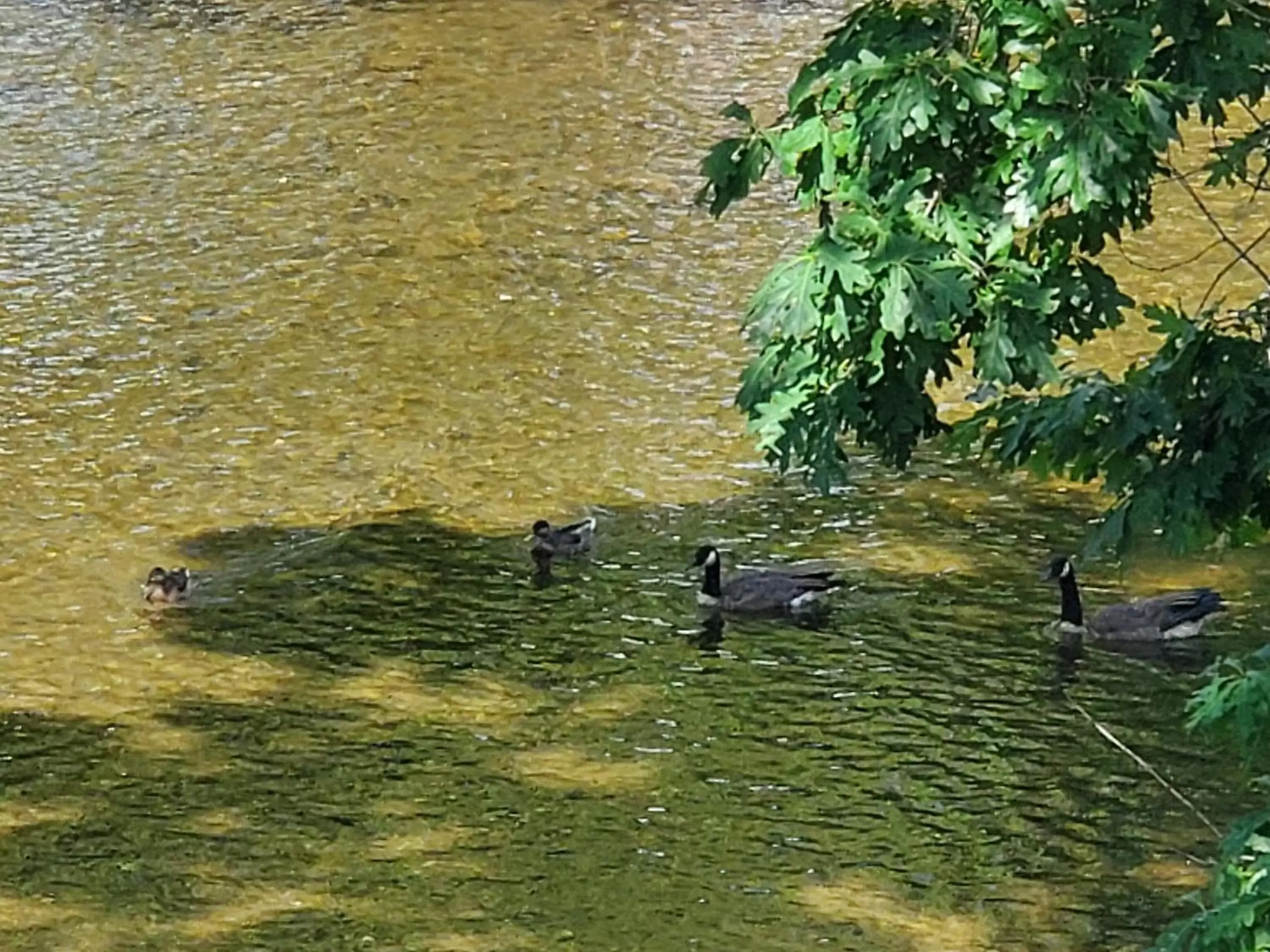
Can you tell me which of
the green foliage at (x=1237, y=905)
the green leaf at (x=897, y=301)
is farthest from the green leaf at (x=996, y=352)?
the green foliage at (x=1237, y=905)

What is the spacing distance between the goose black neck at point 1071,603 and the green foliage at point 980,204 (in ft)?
13.0

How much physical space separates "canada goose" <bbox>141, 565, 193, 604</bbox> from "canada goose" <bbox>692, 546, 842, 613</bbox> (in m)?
2.21

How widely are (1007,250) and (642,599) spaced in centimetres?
517

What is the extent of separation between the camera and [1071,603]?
386 inches

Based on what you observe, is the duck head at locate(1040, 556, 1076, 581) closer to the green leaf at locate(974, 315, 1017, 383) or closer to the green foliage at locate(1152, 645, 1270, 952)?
the green foliage at locate(1152, 645, 1270, 952)

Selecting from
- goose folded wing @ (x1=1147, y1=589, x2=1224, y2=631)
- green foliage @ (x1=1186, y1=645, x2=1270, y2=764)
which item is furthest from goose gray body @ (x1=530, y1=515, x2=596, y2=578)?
green foliage @ (x1=1186, y1=645, x2=1270, y2=764)

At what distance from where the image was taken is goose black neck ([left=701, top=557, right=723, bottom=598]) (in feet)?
33.0

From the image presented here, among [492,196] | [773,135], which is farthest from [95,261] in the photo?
[773,135]

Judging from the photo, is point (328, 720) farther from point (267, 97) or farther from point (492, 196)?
point (267, 97)

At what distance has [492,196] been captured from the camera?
1627 centimetres

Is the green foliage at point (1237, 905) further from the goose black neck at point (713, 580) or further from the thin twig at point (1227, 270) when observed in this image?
the goose black neck at point (713, 580)

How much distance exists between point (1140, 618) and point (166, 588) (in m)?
4.10

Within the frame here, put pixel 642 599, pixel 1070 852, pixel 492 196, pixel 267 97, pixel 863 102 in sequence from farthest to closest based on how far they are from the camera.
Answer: pixel 267 97 < pixel 492 196 < pixel 642 599 < pixel 1070 852 < pixel 863 102

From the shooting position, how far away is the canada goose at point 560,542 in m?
10.4
